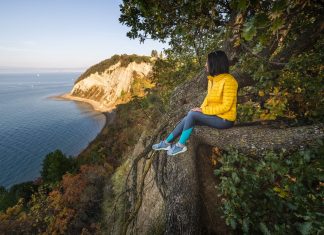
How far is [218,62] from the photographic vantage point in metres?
4.07

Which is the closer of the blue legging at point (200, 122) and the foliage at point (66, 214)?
the blue legging at point (200, 122)

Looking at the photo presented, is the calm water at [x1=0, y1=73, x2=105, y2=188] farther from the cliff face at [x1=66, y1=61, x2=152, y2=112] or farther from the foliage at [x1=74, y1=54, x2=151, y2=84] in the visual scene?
the foliage at [x1=74, y1=54, x2=151, y2=84]

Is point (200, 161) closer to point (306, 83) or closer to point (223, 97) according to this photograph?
point (223, 97)

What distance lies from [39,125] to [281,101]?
67717 mm

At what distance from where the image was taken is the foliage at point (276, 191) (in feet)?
9.09

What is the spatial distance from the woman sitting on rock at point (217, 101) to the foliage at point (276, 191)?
2.21 ft

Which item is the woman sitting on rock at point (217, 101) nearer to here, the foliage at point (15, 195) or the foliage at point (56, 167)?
the foliage at point (56, 167)

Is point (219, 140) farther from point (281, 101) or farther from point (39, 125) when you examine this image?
point (39, 125)

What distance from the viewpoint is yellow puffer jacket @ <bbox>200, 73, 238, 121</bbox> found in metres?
4.05

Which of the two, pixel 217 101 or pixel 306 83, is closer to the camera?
pixel 217 101

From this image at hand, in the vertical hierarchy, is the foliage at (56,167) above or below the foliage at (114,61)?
below

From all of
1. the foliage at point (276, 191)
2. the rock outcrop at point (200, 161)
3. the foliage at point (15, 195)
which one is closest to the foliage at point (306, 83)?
the rock outcrop at point (200, 161)

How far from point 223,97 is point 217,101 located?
18cm

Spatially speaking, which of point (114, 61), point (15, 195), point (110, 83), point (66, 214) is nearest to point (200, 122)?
point (66, 214)
